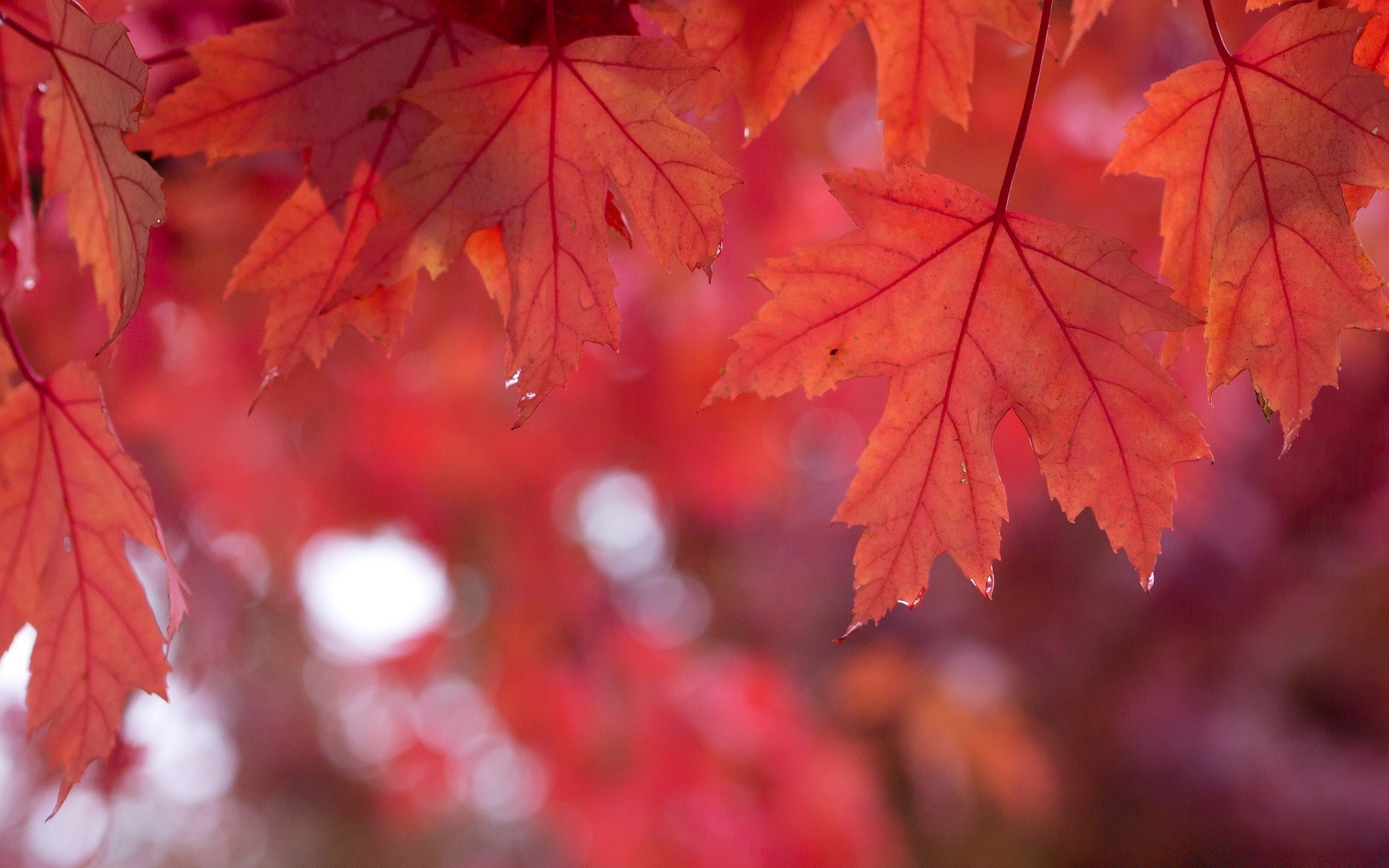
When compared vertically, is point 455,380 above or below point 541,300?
above

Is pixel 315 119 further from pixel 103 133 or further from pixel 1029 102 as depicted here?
pixel 1029 102

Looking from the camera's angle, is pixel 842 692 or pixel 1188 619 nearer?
pixel 842 692

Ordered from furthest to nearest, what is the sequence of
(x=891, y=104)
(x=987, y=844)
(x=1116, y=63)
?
(x=987, y=844) < (x=1116, y=63) < (x=891, y=104)

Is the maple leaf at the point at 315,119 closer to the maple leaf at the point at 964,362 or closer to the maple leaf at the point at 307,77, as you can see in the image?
the maple leaf at the point at 307,77

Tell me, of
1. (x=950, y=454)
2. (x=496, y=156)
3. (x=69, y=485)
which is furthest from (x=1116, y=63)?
(x=69, y=485)

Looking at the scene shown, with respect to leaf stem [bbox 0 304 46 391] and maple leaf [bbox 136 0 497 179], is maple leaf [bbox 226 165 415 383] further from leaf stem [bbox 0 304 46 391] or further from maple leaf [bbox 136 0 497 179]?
leaf stem [bbox 0 304 46 391]

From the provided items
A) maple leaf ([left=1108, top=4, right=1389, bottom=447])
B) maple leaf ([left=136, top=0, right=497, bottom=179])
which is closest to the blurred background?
maple leaf ([left=1108, top=4, right=1389, bottom=447])

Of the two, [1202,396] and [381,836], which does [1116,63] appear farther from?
[381,836]
